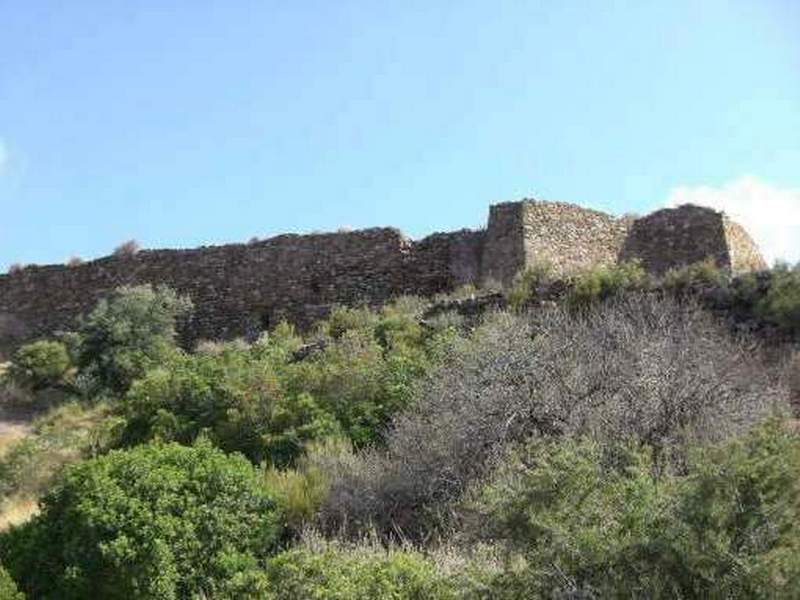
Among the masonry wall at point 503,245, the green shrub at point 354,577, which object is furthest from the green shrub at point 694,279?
the green shrub at point 354,577

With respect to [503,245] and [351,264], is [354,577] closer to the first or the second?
[503,245]

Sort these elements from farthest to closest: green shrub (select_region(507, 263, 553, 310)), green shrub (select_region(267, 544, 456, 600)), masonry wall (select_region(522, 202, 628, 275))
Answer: masonry wall (select_region(522, 202, 628, 275)), green shrub (select_region(507, 263, 553, 310)), green shrub (select_region(267, 544, 456, 600))

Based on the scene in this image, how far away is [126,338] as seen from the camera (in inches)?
787

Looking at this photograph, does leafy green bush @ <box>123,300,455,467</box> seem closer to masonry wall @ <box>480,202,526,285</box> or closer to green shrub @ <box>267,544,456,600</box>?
masonry wall @ <box>480,202,526,285</box>

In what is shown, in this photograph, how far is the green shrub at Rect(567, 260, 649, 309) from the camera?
1557cm

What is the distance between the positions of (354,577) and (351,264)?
43.2 ft

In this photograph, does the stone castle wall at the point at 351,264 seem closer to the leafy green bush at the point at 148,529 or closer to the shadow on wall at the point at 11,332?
the shadow on wall at the point at 11,332

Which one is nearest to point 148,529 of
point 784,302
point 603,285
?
point 603,285

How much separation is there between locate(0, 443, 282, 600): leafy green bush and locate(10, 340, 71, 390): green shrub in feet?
32.5

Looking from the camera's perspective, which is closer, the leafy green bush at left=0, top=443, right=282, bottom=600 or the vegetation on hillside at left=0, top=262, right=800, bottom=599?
the vegetation on hillside at left=0, top=262, right=800, bottom=599

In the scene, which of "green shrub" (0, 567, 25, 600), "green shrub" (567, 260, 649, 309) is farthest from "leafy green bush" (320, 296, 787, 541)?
"green shrub" (567, 260, 649, 309)

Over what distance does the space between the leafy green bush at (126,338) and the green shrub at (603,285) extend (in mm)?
7112

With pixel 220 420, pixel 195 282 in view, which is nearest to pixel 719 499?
pixel 220 420

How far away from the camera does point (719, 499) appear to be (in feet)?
23.1
